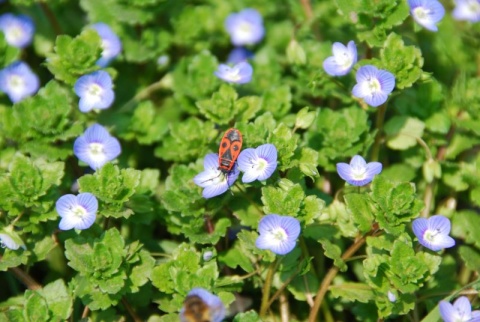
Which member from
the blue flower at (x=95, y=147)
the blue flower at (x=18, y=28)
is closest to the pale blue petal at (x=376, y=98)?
the blue flower at (x=95, y=147)

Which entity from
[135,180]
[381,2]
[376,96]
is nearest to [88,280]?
[135,180]

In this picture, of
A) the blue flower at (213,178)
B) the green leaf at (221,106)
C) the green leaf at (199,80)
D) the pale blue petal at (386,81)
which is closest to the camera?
the blue flower at (213,178)

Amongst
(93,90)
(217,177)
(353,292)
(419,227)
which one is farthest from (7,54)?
(419,227)

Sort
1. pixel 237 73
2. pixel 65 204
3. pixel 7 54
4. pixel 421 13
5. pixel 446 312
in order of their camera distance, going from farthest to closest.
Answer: pixel 7 54 → pixel 237 73 → pixel 421 13 → pixel 65 204 → pixel 446 312

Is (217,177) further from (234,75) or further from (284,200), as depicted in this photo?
(234,75)

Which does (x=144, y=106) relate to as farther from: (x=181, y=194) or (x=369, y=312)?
(x=369, y=312)

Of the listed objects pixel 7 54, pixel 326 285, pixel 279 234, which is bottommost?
pixel 326 285

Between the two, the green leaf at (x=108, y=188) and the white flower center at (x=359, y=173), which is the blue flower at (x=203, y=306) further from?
the white flower center at (x=359, y=173)
